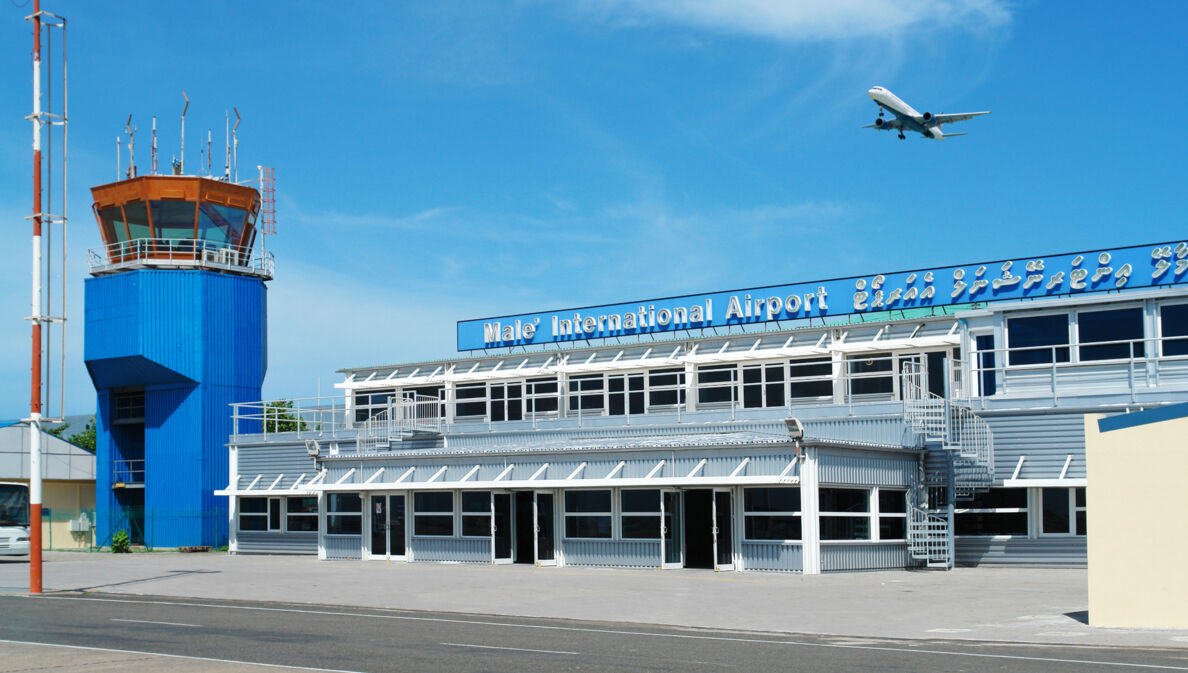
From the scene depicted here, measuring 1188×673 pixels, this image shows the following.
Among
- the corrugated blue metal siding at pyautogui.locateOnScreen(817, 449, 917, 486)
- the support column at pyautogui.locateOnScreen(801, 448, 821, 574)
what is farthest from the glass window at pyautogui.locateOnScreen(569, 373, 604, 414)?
the support column at pyautogui.locateOnScreen(801, 448, 821, 574)

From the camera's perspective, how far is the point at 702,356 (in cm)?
3878

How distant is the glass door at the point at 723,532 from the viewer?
2911cm

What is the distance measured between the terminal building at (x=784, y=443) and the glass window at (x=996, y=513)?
50mm

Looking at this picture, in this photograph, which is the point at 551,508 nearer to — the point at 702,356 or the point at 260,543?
the point at 702,356

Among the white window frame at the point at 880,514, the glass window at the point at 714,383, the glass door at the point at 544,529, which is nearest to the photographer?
the white window frame at the point at 880,514

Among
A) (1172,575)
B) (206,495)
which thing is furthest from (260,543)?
(1172,575)

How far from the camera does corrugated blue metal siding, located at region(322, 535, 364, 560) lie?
35969 mm

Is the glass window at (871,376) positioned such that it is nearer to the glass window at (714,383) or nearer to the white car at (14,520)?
the glass window at (714,383)

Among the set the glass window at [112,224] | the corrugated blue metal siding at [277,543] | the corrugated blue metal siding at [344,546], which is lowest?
the corrugated blue metal siding at [277,543]

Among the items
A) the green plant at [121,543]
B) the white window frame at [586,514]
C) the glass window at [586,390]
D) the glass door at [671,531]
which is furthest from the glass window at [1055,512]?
the green plant at [121,543]

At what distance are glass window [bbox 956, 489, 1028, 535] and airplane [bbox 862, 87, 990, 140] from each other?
1452cm

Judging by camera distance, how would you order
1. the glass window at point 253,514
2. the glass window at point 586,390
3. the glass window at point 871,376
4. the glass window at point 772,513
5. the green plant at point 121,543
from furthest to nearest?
the green plant at point 121,543, the glass window at point 253,514, the glass window at point 586,390, the glass window at point 871,376, the glass window at point 772,513

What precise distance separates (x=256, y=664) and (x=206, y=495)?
34.8 m

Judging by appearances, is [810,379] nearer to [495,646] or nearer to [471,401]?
[471,401]
